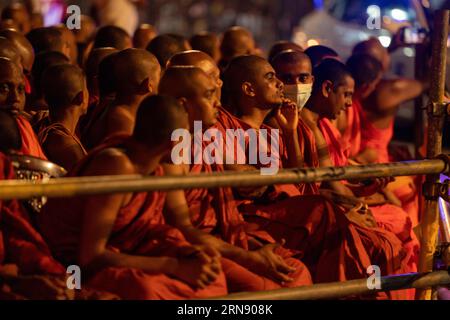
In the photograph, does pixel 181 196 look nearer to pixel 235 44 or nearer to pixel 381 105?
pixel 381 105

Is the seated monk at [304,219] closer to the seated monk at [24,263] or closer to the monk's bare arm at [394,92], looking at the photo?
the seated monk at [24,263]

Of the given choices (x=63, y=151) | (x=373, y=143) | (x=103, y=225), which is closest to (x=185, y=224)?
(x=103, y=225)

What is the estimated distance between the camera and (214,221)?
13.3 ft

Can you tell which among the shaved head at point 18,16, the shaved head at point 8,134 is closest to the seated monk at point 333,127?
the shaved head at point 8,134

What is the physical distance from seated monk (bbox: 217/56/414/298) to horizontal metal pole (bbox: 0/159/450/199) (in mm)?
598

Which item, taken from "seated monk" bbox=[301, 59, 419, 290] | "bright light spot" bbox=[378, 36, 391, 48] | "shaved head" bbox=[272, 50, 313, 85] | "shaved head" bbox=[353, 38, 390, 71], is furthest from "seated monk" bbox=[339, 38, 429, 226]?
"shaved head" bbox=[272, 50, 313, 85]

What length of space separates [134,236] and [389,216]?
2.07 meters

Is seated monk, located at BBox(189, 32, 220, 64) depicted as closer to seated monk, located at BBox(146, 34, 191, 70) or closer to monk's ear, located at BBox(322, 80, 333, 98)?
seated monk, located at BBox(146, 34, 191, 70)

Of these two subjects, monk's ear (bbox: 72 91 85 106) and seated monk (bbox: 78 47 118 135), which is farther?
seated monk (bbox: 78 47 118 135)

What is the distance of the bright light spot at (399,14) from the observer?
7652 mm

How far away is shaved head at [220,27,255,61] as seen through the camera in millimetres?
7328

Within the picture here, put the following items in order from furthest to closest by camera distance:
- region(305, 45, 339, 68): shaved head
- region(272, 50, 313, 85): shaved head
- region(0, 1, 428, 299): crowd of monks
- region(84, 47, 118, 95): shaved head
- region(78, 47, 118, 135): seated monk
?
region(305, 45, 339, 68): shaved head
region(84, 47, 118, 95): shaved head
region(78, 47, 118, 135): seated monk
region(272, 50, 313, 85): shaved head
region(0, 1, 428, 299): crowd of monks

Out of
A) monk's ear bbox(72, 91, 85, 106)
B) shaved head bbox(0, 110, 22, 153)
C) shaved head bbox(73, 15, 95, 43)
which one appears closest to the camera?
shaved head bbox(0, 110, 22, 153)
